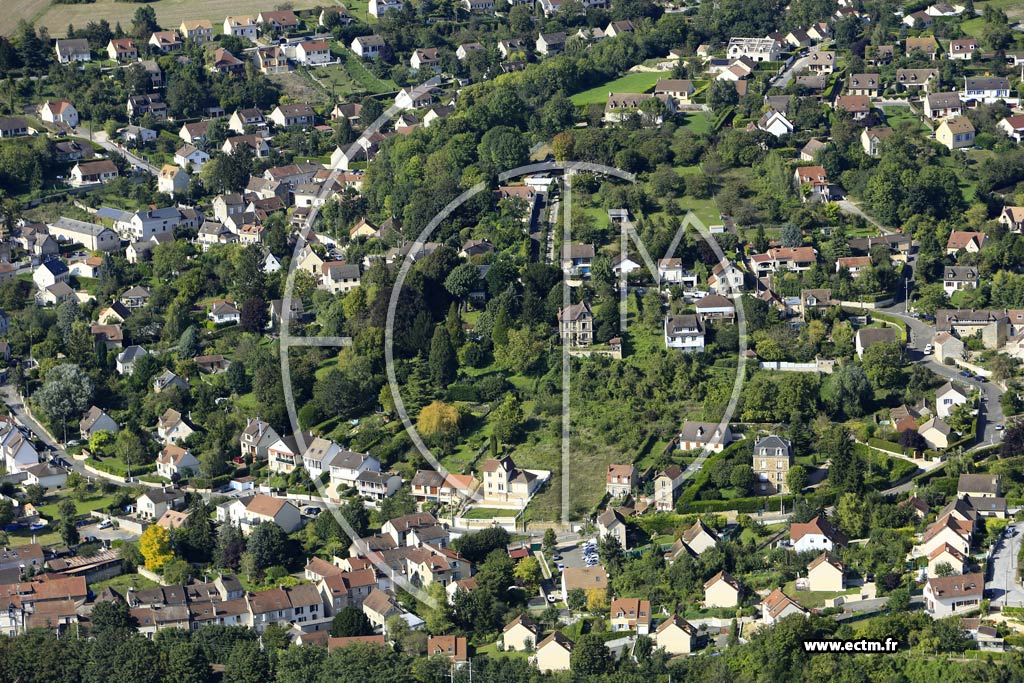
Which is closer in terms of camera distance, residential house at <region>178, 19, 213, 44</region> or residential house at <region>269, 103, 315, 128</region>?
residential house at <region>269, 103, 315, 128</region>

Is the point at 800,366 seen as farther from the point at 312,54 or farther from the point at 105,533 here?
the point at 312,54

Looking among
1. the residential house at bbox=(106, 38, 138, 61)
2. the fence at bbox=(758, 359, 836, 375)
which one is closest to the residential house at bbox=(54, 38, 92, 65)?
the residential house at bbox=(106, 38, 138, 61)

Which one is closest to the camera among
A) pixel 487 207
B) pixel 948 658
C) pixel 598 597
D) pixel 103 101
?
pixel 948 658

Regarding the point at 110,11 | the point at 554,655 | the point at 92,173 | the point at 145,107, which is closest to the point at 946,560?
the point at 554,655

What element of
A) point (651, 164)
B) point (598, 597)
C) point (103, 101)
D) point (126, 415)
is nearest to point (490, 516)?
point (598, 597)

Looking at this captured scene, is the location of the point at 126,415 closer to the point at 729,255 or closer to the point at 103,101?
→ the point at 729,255

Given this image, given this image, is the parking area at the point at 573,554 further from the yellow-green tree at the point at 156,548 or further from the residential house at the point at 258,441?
the residential house at the point at 258,441

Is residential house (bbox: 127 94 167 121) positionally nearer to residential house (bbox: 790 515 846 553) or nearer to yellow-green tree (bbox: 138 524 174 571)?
yellow-green tree (bbox: 138 524 174 571)
